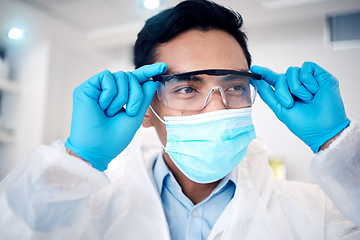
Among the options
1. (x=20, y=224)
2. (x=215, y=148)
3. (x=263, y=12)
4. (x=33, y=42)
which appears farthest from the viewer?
(x=33, y=42)

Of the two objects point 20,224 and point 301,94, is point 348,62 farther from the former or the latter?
point 20,224

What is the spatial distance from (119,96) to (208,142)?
1.24 feet

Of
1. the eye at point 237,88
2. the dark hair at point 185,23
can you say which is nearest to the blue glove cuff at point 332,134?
the eye at point 237,88

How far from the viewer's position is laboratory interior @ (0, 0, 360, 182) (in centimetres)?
281

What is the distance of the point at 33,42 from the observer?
9.93 ft

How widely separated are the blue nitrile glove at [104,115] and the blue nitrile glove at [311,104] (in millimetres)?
533

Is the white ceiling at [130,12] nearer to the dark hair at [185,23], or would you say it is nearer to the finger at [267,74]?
the dark hair at [185,23]

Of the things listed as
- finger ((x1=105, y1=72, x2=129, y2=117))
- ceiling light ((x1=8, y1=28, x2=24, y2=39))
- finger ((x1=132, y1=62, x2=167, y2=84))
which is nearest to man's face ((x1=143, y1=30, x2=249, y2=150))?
finger ((x1=132, y1=62, x2=167, y2=84))

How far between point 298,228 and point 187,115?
66cm

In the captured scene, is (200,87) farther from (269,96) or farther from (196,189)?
(196,189)

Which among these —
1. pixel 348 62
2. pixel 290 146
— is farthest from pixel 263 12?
pixel 290 146

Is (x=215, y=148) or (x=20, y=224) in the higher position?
(x=215, y=148)

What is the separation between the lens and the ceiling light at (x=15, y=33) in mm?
2762

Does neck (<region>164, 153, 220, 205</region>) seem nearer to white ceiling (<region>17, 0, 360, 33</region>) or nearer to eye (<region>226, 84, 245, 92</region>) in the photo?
eye (<region>226, 84, 245, 92</region>)
